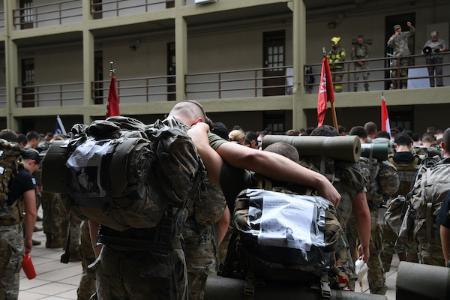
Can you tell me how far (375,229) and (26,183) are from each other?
12.4 feet

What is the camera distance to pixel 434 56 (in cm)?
1409

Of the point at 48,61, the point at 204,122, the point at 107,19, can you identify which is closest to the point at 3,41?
the point at 48,61

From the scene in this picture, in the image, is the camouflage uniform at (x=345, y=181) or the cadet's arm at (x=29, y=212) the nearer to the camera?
the camouflage uniform at (x=345, y=181)

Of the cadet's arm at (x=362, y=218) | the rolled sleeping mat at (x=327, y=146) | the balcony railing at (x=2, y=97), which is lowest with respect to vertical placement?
the cadet's arm at (x=362, y=218)

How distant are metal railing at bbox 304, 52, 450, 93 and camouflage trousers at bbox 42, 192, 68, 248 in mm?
8790

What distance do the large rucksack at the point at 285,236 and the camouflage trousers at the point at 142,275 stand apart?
55cm

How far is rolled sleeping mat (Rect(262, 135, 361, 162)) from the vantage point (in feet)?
9.18

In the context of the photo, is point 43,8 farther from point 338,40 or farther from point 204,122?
point 204,122

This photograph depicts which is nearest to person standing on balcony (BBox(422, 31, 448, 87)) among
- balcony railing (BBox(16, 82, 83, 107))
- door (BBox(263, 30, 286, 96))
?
door (BBox(263, 30, 286, 96))

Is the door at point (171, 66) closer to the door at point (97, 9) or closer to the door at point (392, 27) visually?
the door at point (97, 9)

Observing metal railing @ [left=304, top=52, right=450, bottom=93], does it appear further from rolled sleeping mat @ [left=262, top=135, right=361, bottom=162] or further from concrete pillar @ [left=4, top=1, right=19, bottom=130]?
concrete pillar @ [left=4, top=1, right=19, bottom=130]

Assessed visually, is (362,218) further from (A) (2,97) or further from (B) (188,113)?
(A) (2,97)

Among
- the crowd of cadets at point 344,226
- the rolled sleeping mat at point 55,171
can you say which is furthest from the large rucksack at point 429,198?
the rolled sleeping mat at point 55,171

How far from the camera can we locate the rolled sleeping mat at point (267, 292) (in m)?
1.98
